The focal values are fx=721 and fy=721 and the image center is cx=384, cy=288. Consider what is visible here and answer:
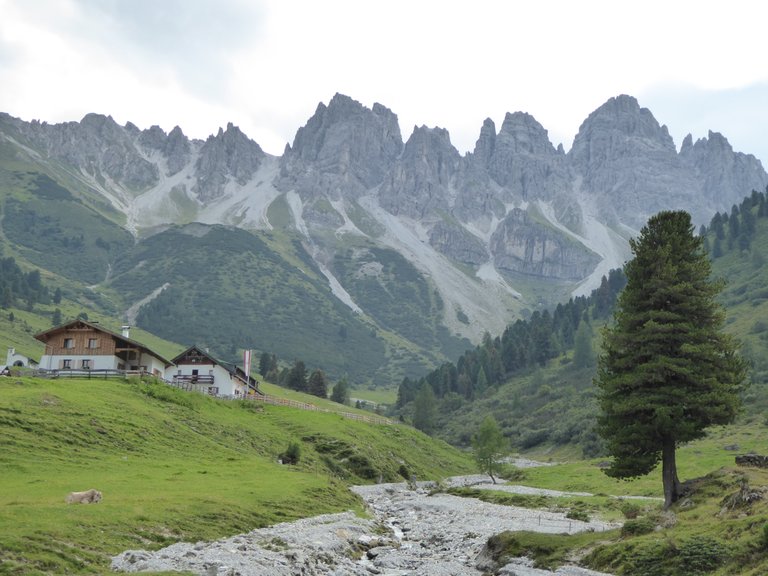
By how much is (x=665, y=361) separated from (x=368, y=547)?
20.2m

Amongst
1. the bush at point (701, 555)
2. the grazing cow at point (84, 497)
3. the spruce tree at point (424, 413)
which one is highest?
the spruce tree at point (424, 413)

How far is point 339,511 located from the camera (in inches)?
2088

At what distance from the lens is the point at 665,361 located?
40469 millimetres

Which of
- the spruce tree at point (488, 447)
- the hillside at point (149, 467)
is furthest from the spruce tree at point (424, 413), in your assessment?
the hillside at point (149, 467)

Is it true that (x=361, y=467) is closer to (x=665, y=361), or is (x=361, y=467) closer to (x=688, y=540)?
(x=665, y=361)

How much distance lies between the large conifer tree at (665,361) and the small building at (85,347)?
70183 mm

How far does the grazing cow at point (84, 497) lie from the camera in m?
35.7

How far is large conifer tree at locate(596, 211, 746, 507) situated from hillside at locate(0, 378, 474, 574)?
2147 centimetres

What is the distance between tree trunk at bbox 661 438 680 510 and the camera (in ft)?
131

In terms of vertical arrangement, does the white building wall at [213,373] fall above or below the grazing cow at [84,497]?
above

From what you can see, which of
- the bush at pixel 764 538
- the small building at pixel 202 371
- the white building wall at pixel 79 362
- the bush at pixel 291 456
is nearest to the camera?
the bush at pixel 764 538

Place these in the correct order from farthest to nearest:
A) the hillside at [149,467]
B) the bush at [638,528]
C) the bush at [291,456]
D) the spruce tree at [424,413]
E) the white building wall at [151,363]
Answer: the spruce tree at [424,413]
the white building wall at [151,363]
the bush at [291,456]
the bush at [638,528]
the hillside at [149,467]

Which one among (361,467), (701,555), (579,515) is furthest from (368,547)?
(361,467)

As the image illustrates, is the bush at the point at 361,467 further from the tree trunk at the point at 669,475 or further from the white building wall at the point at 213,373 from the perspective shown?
the tree trunk at the point at 669,475
